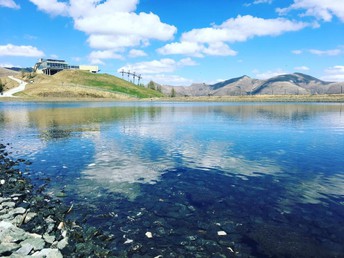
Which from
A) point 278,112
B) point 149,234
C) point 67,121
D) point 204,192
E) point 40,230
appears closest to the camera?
point 149,234

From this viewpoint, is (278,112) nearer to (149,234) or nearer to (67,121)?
(67,121)

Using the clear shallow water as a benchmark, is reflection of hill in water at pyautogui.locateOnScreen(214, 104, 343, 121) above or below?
above

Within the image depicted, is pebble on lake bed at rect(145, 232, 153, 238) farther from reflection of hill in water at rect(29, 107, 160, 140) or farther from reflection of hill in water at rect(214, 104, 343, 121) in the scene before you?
reflection of hill in water at rect(214, 104, 343, 121)

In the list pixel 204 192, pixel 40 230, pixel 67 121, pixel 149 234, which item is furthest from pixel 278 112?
pixel 40 230

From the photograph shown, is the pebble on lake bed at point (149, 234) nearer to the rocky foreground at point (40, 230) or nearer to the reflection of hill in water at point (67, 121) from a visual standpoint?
the rocky foreground at point (40, 230)

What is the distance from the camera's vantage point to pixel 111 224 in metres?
15.7

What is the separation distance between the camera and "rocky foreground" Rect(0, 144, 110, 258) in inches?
A: 498

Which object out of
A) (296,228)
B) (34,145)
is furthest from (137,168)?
(34,145)

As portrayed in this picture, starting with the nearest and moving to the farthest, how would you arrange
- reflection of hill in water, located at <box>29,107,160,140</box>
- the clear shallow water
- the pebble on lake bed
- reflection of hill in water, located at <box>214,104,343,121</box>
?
the clear shallow water
the pebble on lake bed
reflection of hill in water, located at <box>29,107,160,140</box>
reflection of hill in water, located at <box>214,104,343,121</box>

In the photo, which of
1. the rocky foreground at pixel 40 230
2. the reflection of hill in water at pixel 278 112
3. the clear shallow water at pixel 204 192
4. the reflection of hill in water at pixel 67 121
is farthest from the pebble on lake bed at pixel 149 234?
the reflection of hill in water at pixel 278 112

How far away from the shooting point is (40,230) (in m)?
14.8

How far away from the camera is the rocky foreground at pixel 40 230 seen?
498 inches

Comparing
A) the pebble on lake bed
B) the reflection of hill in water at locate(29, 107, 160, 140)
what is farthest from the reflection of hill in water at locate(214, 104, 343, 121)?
the pebble on lake bed

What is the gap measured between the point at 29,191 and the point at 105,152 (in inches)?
544
